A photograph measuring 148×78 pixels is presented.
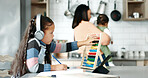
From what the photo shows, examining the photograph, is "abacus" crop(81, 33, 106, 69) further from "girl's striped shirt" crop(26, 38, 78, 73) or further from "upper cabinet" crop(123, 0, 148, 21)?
"upper cabinet" crop(123, 0, 148, 21)

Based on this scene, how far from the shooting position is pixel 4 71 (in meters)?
1.75

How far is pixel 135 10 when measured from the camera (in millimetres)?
4086

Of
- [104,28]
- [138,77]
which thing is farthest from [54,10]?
[138,77]

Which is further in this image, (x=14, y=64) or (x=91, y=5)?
(x=91, y=5)

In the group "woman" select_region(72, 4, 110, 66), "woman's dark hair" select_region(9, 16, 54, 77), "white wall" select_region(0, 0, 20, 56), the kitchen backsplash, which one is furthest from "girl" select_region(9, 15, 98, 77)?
the kitchen backsplash

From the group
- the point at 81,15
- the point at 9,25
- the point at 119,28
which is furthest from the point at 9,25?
the point at 119,28

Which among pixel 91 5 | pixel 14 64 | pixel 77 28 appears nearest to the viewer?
pixel 14 64

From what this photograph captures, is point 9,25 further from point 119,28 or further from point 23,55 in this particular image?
point 119,28

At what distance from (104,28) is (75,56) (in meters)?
1.28

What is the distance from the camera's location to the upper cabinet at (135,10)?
12.6 ft

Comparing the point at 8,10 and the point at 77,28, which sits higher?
the point at 8,10

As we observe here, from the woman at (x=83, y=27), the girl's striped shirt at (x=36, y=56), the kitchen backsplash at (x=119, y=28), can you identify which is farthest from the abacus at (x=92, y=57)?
the kitchen backsplash at (x=119, y=28)

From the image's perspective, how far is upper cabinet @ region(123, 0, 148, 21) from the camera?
3834mm

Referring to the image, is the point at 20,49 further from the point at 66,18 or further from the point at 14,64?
the point at 66,18
